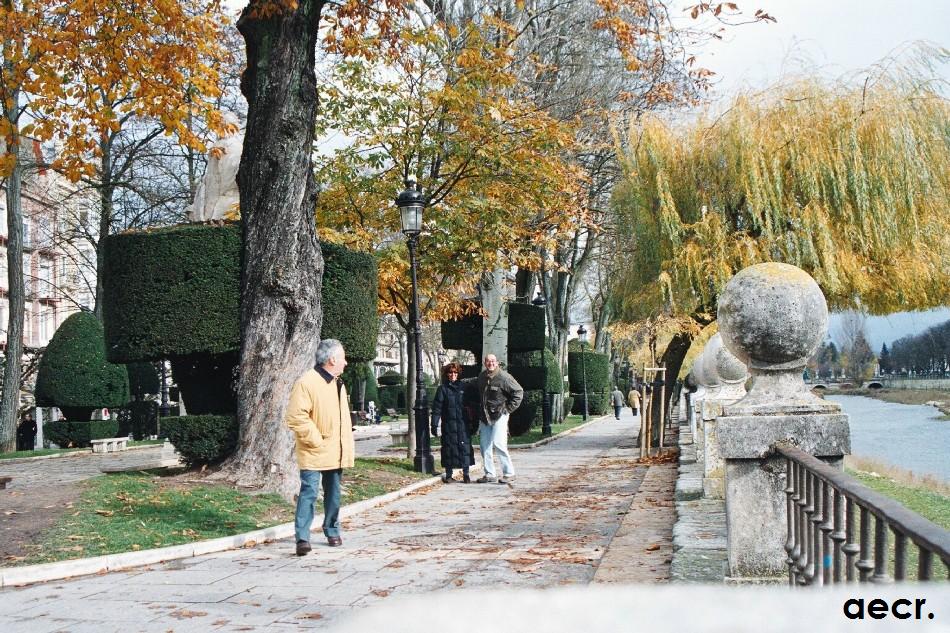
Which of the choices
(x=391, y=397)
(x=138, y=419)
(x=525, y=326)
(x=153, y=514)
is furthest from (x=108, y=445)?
(x=391, y=397)

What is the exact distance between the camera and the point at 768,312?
17.7 feet

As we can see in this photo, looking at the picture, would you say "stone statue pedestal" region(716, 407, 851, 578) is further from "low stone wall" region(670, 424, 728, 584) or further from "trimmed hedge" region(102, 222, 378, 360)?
"trimmed hedge" region(102, 222, 378, 360)

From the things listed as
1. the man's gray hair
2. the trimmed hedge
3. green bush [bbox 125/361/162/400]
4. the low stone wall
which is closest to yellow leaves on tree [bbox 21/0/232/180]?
the trimmed hedge

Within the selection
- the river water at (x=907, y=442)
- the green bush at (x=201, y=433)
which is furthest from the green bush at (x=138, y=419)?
the river water at (x=907, y=442)

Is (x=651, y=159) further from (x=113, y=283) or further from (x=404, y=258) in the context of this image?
(x=113, y=283)

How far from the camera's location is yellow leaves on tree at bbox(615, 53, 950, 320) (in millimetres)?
19703

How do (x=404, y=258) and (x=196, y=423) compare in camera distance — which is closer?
(x=196, y=423)

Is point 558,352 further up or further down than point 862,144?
further down

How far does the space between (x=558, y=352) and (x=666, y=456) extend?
21.8 meters

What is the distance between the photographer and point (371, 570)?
7.72m

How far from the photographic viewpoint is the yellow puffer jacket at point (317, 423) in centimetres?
878

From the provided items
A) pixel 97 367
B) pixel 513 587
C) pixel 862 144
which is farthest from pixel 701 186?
pixel 97 367

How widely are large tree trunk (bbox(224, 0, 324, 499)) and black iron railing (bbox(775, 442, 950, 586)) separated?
8.41 metres

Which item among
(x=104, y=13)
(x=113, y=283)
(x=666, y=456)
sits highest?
(x=104, y=13)
